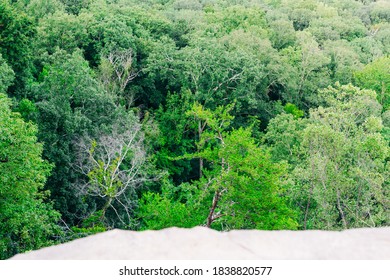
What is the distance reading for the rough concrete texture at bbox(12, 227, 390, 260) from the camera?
13.8ft

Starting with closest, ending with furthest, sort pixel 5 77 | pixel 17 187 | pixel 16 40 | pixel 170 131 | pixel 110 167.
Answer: pixel 17 187
pixel 5 77
pixel 110 167
pixel 16 40
pixel 170 131

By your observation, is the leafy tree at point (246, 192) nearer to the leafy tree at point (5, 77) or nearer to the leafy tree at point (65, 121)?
the leafy tree at point (65, 121)

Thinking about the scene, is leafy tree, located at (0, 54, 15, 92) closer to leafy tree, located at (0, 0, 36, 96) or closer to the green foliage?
leafy tree, located at (0, 0, 36, 96)

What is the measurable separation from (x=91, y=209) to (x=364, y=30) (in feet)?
143

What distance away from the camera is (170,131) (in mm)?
29906

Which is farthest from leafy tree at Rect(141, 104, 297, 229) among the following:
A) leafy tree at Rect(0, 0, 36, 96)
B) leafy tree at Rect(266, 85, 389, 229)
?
leafy tree at Rect(0, 0, 36, 96)

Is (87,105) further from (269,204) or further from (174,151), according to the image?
(269,204)

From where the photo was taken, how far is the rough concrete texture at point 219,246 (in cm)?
420

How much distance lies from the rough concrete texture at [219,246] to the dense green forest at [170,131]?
9990 mm

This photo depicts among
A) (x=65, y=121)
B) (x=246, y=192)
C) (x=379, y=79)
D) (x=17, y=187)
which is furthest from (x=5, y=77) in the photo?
(x=379, y=79)

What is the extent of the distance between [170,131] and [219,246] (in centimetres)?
2566

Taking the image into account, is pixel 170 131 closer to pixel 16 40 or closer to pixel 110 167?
pixel 110 167

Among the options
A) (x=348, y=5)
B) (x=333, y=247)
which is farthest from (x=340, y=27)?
(x=333, y=247)

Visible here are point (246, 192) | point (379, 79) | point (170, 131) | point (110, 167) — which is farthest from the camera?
point (379, 79)
